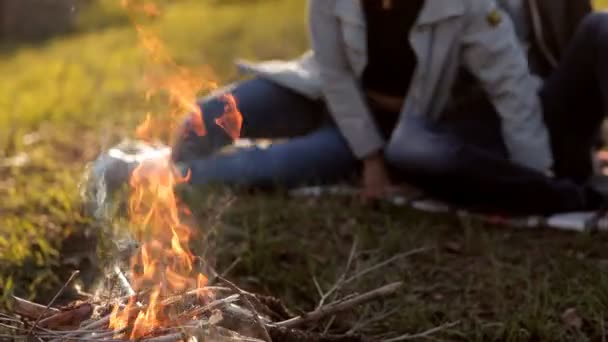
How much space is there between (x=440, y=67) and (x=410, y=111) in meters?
0.21

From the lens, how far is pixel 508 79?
3.33 metres

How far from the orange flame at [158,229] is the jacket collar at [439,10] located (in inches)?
41.9

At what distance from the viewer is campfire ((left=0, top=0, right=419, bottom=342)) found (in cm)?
193

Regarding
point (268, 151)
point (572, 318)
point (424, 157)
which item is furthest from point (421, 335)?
point (268, 151)

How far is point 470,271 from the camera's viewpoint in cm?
298

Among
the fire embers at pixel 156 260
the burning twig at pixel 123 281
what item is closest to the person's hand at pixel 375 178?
the fire embers at pixel 156 260

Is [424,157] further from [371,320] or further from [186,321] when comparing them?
[186,321]

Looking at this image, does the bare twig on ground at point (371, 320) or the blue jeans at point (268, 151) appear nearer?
the bare twig on ground at point (371, 320)

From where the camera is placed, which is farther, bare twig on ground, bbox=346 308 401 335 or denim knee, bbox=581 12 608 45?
denim knee, bbox=581 12 608 45

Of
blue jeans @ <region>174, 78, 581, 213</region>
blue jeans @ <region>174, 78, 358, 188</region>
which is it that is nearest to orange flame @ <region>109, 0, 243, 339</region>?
blue jeans @ <region>174, 78, 581, 213</region>

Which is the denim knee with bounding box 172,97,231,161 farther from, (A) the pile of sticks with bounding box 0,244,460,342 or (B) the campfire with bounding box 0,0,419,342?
(A) the pile of sticks with bounding box 0,244,460,342

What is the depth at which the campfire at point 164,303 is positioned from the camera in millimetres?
1926

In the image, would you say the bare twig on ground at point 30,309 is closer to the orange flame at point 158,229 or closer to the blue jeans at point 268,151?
the orange flame at point 158,229

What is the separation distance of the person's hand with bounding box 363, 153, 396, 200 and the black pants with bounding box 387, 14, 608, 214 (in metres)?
0.10
